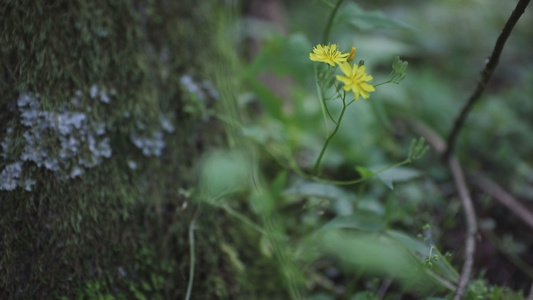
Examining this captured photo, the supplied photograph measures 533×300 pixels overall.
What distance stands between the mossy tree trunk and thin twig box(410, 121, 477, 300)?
0.69 meters

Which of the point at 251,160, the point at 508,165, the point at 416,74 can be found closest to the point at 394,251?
the point at 251,160

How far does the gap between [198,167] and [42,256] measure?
0.57 metres

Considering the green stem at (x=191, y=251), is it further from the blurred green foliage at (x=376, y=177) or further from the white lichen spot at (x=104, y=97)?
the white lichen spot at (x=104, y=97)

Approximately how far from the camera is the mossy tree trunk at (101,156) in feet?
3.43

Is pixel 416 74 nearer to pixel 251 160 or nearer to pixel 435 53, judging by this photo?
pixel 435 53

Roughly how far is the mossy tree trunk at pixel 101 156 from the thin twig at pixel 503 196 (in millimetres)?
1154

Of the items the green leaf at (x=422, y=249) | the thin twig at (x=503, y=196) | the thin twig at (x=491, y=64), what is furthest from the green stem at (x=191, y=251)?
the thin twig at (x=503, y=196)

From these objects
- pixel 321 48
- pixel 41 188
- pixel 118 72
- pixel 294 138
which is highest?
pixel 321 48

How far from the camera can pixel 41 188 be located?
1063mm

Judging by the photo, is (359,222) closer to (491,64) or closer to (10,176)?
(491,64)

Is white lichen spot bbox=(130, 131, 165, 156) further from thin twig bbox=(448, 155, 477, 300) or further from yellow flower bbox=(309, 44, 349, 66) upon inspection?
thin twig bbox=(448, 155, 477, 300)

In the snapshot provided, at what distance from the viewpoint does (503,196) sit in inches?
71.7

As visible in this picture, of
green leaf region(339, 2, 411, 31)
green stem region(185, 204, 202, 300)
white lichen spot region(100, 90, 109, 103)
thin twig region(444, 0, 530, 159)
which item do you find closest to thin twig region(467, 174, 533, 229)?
thin twig region(444, 0, 530, 159)

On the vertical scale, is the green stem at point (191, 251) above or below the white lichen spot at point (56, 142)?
below
